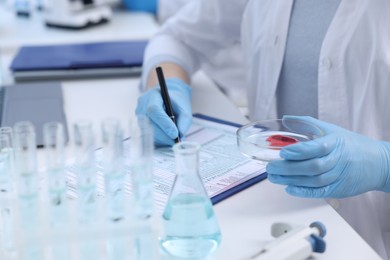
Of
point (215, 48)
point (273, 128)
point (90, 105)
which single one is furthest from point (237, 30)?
point (273, 128)

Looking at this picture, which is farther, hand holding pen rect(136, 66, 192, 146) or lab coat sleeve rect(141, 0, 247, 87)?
lab coat sleeve rect(141, 0, 247, 87)

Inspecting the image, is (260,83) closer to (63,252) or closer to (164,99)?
(164,99)

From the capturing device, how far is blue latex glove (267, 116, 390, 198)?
3.10ft

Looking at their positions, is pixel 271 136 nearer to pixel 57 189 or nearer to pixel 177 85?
pixel 177 85

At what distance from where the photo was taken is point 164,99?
1.25 metres

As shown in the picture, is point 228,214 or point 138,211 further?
point 228,214

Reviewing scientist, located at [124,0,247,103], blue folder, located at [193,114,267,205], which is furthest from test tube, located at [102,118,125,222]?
scientist, located at [124,0,247,103]

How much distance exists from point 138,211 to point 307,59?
80 cm

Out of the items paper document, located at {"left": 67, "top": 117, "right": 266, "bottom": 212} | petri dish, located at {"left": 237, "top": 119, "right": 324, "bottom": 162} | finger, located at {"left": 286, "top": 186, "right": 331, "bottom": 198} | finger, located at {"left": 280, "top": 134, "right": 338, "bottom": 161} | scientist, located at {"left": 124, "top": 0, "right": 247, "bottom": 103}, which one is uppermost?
finger, located at {"left": 280, "top": 134, "right": 338, "bottom": 161}

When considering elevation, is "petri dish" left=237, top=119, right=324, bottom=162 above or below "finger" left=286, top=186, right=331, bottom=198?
above

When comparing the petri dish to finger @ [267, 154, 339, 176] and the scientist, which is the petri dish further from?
the scientist

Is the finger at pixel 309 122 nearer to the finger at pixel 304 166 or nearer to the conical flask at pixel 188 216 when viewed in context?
the finger at pixel 304 166

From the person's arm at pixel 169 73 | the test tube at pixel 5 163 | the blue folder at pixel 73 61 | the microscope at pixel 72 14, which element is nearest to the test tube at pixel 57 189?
the test tube at pixel 5 163

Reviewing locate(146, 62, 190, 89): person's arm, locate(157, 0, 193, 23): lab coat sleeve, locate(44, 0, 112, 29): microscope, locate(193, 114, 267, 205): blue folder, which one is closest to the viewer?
locate(193, 114, 267, 205): blue folder
